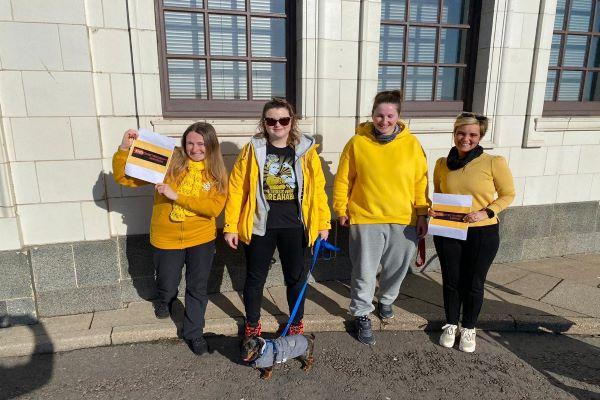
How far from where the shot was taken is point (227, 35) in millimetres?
4020

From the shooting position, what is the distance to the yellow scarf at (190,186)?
3.09 metres

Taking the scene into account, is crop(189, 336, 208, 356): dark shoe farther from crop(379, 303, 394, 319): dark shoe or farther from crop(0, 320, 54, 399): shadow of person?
crop(379, 303, 394, 319): dark shoe

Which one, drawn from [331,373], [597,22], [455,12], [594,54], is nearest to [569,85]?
[594,54]

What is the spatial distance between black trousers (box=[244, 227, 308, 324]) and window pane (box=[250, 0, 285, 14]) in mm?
2391

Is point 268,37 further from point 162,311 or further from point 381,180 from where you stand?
point 162,311

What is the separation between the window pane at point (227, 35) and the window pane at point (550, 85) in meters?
3.92

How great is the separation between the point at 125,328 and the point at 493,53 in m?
4.75

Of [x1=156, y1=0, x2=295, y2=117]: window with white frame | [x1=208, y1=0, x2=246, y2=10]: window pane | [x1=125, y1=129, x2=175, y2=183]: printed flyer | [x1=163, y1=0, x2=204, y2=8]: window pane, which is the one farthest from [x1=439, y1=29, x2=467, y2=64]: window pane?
[x1=125, y1=129, x2=175, y2=183]: printed flyer

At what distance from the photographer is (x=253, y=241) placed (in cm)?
306

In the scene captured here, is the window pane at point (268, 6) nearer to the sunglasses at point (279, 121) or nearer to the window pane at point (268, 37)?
the window pane at point (268, 37)

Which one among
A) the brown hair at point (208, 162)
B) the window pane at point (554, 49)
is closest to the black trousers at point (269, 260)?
the brown hair at point (208, 162)

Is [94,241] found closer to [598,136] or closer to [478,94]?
[478,94]

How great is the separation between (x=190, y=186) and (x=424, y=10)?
3.38m

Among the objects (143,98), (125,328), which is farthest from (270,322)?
(143,98)
